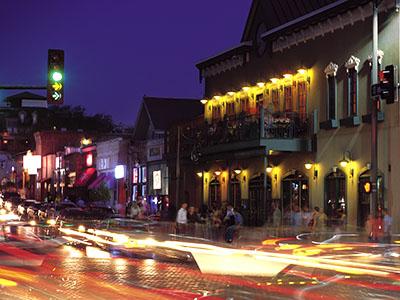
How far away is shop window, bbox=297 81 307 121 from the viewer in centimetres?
3186

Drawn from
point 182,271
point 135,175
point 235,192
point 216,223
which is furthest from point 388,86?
point 135,175

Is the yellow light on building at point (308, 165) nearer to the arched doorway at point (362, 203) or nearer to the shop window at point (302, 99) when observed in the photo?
the shop window at point (302, 99)

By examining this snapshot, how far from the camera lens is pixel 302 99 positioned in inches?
1268

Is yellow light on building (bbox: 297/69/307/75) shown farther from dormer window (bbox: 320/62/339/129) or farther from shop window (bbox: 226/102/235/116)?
shop window (bbox: 226/102/235/116)

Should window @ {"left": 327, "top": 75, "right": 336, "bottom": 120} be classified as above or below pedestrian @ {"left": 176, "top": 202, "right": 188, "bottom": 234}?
above

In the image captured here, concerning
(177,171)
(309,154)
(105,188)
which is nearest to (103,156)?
(105,188)

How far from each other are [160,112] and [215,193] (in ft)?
44.8

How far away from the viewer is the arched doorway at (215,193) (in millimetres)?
38950

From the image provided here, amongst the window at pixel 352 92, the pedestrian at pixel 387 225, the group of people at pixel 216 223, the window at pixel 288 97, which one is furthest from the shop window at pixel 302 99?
the pedestrian at pixel 387 225

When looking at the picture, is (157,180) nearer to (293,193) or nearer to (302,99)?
(293,193)

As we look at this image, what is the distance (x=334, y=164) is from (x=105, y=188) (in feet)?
90.6

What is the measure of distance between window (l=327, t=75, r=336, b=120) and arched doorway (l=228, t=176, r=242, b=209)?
327 inches

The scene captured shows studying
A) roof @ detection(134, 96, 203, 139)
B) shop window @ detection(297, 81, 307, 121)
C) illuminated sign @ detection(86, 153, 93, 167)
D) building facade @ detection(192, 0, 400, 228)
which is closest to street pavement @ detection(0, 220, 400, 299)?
building facade @ detection(192, 0, 400, 228)

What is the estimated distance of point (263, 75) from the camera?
1384 inches
